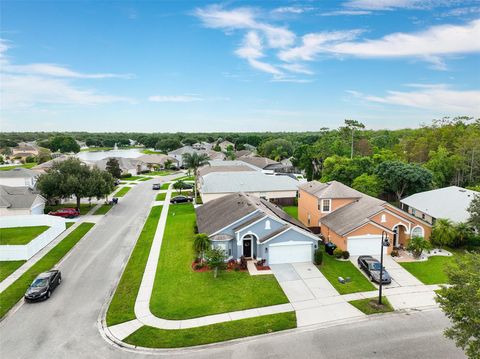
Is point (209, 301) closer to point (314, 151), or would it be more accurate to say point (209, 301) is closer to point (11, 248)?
point (11, 248)

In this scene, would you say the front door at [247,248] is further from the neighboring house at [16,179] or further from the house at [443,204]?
the neighboring house at [16,179]

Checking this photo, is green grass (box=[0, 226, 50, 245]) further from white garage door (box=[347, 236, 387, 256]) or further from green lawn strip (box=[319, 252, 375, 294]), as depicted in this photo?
white garage door (box=[347, 236, 387, 256])

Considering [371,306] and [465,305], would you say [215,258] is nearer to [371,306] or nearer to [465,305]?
[371,306]

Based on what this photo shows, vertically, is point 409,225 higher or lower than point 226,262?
higher

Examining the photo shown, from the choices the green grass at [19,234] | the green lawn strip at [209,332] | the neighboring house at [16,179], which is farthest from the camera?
the neighboring house at [16,179]

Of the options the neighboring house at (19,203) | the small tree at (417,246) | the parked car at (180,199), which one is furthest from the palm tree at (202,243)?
the parked car at (180,199)

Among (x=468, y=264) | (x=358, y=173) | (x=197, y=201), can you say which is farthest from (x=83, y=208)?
(x=468, y=264)

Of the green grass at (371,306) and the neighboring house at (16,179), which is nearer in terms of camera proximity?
the green grass at (371,306)
